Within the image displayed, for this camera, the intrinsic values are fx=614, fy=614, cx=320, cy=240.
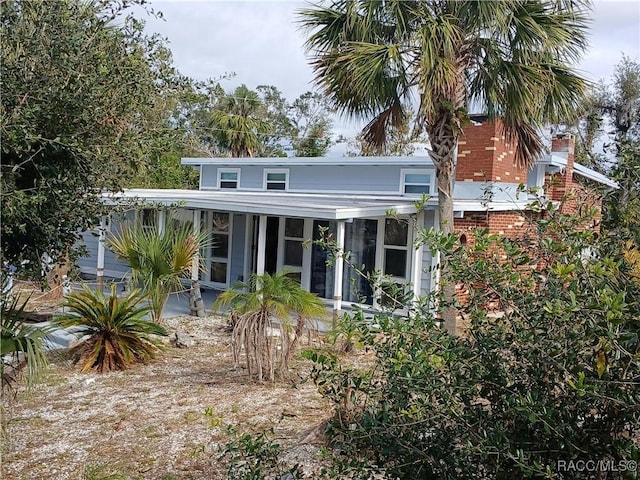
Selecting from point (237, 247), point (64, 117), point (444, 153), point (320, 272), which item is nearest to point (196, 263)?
point (320, 272)

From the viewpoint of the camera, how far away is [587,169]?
59.2ft

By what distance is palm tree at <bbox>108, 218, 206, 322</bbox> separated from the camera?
32.8ft

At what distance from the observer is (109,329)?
8812 mm

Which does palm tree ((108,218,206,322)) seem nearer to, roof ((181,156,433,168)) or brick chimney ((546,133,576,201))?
roof ((181,156,433,168))

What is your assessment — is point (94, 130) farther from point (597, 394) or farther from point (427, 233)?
point (597, 394)

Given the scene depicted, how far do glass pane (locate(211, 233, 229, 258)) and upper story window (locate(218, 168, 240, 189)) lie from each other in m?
3.15

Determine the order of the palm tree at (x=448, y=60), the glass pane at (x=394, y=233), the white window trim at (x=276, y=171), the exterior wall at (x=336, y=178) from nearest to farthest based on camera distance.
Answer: the palm tree at (x=448, y=60), the glass pane at (x=394, y=233), the exterior wall at (x=336, y=178), the white window trim at (x=276, y=171)

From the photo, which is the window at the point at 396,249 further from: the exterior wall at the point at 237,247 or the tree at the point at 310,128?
the tree at the point at 310,128

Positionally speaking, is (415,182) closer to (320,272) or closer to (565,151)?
(320,272)

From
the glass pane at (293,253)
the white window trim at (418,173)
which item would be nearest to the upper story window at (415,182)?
the white window trim at (418,173)

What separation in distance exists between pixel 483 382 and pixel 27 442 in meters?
5.08

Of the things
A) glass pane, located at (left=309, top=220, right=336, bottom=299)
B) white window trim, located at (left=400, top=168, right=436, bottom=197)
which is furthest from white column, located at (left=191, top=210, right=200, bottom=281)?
white window trim, located at (left=400, top=168, right=436, bottom=197)

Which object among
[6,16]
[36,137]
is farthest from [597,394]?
[6,16]

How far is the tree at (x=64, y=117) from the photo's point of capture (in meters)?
3.85
